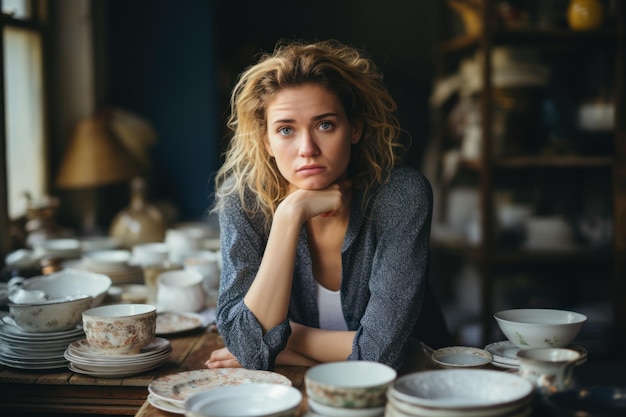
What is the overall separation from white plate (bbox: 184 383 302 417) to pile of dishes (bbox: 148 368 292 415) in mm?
79

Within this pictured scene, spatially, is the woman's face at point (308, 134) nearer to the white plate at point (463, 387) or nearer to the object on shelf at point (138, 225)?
the white plate at point (463, 387)

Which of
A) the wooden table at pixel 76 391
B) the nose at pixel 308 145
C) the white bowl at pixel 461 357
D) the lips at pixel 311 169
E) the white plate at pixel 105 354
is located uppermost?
the nose at pixel 308 145

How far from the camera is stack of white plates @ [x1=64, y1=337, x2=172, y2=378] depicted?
1.72m

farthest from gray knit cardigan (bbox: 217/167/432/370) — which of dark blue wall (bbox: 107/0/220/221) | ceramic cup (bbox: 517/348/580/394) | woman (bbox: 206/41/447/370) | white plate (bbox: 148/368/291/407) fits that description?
dark blue wall (bbox: 107/0/220/221)

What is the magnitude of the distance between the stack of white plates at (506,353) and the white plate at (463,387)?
287mm

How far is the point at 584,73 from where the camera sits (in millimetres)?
4012

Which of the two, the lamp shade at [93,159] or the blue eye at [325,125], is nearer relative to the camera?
the blue eye at [325,125]

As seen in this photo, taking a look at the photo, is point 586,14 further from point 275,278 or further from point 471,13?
Answer: point 275,278

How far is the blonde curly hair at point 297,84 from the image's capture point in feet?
6.33

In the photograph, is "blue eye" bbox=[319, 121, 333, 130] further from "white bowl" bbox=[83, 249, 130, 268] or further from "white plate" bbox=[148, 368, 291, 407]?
"white bowl" bbox=[83, 249, 130, 268]

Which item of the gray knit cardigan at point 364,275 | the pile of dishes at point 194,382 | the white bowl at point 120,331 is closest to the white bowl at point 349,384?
the pile of dishes at point 194,382

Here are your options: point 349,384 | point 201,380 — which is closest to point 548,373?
point 349,384

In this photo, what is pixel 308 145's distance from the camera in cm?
185

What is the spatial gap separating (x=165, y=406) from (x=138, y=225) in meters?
2.11
